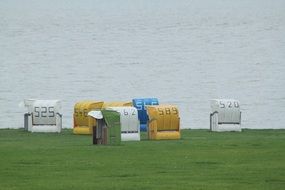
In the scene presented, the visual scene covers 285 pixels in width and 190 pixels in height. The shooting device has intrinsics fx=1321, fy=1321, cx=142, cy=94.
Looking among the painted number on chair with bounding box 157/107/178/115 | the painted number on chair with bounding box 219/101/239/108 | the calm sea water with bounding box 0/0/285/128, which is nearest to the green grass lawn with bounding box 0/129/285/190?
the painted number on chair with bounding box 157/107/178/115

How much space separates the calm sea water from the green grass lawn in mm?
16224

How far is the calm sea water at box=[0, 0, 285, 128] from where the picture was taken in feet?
201

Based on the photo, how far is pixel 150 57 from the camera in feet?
313

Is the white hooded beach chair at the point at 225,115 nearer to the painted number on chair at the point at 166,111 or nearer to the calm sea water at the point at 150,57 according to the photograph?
the painted number on chair at the point at 166,111

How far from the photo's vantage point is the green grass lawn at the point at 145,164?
61.3 feet

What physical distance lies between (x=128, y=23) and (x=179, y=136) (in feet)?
345

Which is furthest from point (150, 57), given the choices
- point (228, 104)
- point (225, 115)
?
point (228, 104)

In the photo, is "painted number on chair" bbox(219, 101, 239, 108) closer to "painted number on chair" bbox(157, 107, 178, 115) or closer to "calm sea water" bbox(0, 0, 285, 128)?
"painted number on chair" bbox(157, 107, 178, 115)

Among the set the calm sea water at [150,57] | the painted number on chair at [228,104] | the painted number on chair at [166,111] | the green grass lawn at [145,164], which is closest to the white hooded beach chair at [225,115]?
the painted number on chair at [228,104]

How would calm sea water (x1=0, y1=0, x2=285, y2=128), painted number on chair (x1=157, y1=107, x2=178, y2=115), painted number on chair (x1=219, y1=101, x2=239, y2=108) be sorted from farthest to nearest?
calm sea water (x1=0, y1=0, x2=285, y2=128), painted number on chair (x1=219, y1=101, x2=239, y2=108), painted number on chair (x1=157, y1=107, x2=178, y2=115)

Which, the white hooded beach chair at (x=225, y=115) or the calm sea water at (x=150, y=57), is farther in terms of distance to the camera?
the calm sea water at (x=150, y=57)

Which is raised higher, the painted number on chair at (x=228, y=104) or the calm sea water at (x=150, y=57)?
the calm sea water at (x=150, y=57)

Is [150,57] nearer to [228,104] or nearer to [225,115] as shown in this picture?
[225,115]

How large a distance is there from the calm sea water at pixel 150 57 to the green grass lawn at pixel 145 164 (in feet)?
53.2
